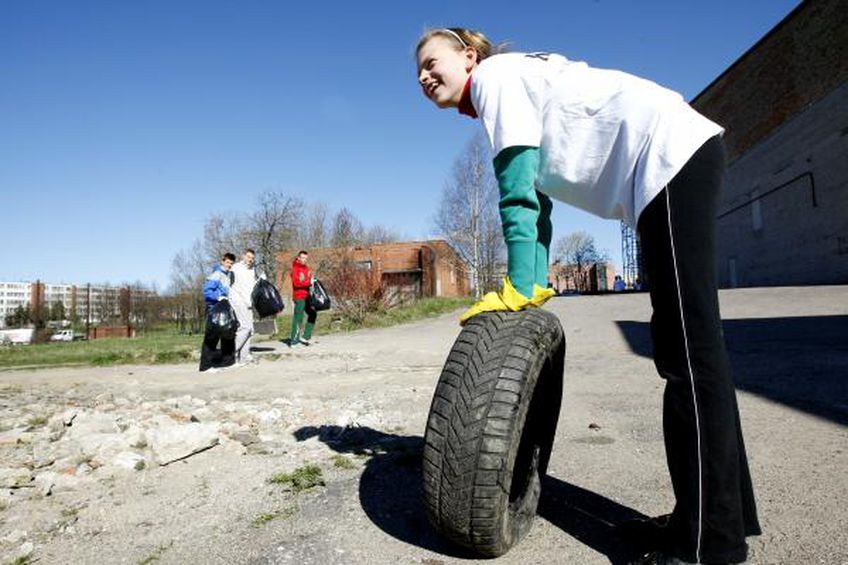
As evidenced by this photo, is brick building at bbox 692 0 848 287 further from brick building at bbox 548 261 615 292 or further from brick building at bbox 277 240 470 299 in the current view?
brick building at bbox 277 240 470 299

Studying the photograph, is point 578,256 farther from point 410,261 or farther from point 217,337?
point 217,337

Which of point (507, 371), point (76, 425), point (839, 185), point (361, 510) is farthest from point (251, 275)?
point (839, 185)

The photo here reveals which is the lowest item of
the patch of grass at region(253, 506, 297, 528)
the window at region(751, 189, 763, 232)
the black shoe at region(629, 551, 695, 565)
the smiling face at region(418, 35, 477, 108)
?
the patch of grass at region(253, 506, 297, 528)

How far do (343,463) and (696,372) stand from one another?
1.87m

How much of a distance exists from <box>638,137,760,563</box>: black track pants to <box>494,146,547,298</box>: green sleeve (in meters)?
0.37

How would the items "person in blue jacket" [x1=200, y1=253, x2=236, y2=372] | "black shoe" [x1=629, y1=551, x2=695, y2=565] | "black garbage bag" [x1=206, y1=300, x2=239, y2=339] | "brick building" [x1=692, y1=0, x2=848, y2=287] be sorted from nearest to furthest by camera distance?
"black shoe" [x1=629, y1=551, x2=695, y2=565]
"black garbage bag" [x1=206, y1=300, x2=239, y2=339]
"person in blue jacket" [x1=200, y1=253, x2=236, y2=372]
"brick building" [x1=692, y1=0, x2=848, y2=287]

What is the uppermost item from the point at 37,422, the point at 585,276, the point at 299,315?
the point at 585,276

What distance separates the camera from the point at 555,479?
261 centimetres

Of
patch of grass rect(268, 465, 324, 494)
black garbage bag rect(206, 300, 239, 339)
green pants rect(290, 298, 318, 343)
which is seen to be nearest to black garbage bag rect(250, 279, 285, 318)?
black garbage bag rect(206, 300, 239, 339)

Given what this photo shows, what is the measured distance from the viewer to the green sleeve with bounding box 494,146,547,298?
1.80m

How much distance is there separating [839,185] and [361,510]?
2304 centimetres

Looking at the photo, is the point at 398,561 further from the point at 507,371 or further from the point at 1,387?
the point at 1,387

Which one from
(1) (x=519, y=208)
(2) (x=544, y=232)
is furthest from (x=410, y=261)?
(1) (x=519, y=208)

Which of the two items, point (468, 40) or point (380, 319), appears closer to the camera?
point (468, 40)
